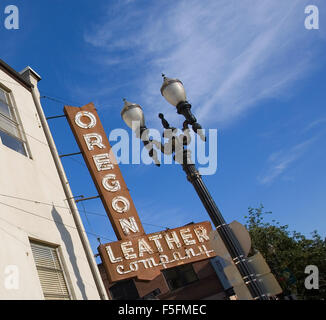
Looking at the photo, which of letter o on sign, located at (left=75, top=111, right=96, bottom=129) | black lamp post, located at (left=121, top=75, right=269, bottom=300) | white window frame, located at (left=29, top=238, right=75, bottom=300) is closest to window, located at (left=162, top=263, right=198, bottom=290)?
letter o on sign, located at (left=75, top=111, right=96, bottom=129)

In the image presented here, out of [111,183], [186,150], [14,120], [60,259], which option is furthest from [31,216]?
[111,183]

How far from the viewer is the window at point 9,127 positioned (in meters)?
9.66

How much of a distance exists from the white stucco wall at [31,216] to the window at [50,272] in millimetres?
187

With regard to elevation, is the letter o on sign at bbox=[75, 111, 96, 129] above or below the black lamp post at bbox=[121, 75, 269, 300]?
above

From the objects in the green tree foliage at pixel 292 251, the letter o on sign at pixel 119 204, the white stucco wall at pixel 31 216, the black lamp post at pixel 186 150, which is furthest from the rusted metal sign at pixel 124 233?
the green tree foliage at pixel 292 251

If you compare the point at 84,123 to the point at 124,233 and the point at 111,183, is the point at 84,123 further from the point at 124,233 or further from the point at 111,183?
the point at 124,233

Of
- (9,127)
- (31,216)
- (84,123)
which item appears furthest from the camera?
(84,123)

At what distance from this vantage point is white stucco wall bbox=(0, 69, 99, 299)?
23.4 feet

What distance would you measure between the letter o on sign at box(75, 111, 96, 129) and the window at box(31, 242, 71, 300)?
26.4 ft

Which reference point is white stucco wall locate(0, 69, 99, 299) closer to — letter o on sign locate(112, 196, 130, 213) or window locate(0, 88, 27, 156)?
window locate(0, 88, 27, 156)

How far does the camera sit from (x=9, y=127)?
400 inches

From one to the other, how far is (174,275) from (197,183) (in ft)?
97.3

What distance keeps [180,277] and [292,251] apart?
10.9 meters
